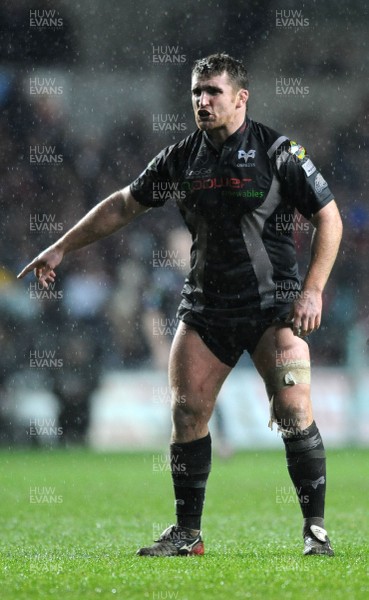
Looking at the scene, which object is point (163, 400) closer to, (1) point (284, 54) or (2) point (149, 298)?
(2) point (149, 298)

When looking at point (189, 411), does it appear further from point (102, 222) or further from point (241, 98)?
point (241, 98)

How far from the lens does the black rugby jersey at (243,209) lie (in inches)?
188

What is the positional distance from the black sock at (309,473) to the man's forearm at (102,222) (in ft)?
3.95

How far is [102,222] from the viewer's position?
523cm

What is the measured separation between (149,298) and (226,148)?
7.86 m

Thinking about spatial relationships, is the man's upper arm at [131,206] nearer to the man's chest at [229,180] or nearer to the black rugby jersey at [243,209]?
the black rugby jersey at [243,209]

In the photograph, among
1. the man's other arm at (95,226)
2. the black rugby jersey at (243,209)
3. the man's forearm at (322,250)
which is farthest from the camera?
the man's other arm at (95,226)

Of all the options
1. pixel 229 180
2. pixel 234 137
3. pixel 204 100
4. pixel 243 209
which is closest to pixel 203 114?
pixel 204 100

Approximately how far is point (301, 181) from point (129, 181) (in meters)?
9.52

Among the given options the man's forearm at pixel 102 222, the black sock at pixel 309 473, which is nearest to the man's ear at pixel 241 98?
the man's forearm at pixel 102 222

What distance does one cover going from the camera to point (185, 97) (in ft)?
50.0

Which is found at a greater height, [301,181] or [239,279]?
[301,181]

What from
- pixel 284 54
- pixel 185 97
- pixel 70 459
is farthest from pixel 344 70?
pixel 70 459

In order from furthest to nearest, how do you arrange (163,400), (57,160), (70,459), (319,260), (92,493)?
(57,160)
(163,400)
(70,459)
(92,493)
(319,260)
